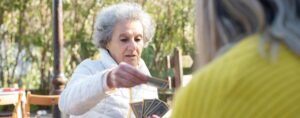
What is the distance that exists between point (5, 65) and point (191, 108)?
11189mm

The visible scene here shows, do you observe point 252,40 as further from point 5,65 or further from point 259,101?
point 5,65

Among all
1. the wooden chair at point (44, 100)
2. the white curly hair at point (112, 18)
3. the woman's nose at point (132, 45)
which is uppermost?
the white curly hair at point (112, 18)

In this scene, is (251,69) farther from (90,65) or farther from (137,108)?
(90,65)

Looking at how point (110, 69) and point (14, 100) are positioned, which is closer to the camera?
point (110, 69)

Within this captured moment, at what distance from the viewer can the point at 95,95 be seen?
2707mm

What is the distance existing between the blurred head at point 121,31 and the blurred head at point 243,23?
6.90 feet

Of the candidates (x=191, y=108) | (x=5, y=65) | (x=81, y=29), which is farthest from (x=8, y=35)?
(x=191, y=108)

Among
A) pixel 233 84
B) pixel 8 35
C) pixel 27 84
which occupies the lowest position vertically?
pixel 27 84

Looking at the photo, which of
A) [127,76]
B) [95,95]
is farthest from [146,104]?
[127,76]

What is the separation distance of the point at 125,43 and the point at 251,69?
2.29 meters

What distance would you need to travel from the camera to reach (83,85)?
2789 millimetres

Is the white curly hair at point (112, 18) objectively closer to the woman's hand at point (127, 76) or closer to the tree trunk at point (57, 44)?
the woman's hand at point (127, 76)

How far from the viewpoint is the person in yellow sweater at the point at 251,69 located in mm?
1024

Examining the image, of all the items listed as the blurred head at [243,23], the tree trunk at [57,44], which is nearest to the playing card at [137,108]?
the blurred head at [243,23]
